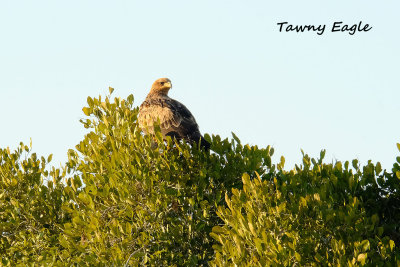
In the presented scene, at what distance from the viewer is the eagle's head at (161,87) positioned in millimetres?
19219

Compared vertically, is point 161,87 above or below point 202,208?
above

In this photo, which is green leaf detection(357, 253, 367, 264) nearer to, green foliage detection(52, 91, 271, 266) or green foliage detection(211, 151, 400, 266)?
green foliage detection(211, 151, 400, 266)

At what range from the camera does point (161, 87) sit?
19266 mm

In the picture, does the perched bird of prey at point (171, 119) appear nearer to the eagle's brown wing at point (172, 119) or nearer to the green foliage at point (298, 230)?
the eagle's brown wing at point (172, 119)

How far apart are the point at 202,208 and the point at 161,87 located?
684 cm

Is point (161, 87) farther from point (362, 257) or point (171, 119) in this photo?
point (362, 257)

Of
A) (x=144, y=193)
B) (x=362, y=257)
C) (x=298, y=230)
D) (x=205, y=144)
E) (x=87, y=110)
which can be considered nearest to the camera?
(x=362, y=257)

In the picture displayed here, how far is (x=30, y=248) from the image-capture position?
14.9 m

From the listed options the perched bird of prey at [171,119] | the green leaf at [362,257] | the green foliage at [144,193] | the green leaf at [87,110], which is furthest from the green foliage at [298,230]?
the green leaf at [87,110]

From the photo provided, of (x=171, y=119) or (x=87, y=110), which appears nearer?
(x=87, y=110)

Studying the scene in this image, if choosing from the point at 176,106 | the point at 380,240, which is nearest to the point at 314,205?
the point at 380,240

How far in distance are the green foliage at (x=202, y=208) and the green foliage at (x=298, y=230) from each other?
2 centimetres

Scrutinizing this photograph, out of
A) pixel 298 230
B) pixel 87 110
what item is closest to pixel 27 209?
pixel 87 110

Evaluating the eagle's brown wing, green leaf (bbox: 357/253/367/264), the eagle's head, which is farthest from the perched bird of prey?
green leaf (bbox: 357/253/367/264)
